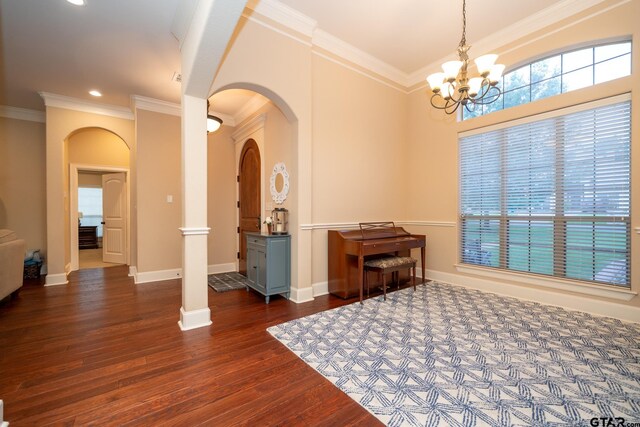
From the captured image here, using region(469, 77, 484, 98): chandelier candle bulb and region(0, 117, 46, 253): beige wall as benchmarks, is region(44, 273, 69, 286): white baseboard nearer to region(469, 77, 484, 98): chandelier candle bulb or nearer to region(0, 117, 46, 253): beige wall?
region(0, 117, 46, 253): beige wall

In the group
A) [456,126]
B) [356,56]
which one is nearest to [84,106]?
[356,56]

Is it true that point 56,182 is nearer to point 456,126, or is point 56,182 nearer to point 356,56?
point 356,56

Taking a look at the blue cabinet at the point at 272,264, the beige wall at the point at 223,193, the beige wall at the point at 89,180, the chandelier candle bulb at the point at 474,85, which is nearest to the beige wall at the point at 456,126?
the chandelier candle bulb at the point at 474,85

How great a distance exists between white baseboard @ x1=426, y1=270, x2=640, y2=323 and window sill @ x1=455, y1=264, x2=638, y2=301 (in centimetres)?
7

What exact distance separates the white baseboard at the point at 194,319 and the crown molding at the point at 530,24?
4849 mm

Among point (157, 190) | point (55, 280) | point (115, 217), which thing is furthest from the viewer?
point (115, 217)

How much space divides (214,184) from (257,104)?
6.03 feet

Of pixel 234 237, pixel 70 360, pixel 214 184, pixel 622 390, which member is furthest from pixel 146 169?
pixel 622 390

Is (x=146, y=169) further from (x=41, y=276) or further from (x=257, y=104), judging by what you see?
(x=41, y=276)

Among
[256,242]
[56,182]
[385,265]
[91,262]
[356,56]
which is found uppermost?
[356,56]

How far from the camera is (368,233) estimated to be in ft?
12.7

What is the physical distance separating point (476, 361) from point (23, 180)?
7.55m

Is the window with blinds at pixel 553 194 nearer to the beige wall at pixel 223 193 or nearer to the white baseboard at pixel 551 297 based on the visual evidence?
the white baseboard at pixel 551 297

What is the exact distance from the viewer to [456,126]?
4.15 meters
